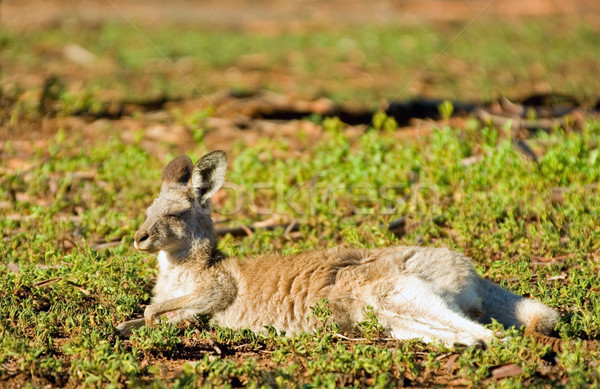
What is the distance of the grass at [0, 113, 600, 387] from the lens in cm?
461

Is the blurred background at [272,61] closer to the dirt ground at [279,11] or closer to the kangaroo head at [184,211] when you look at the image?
the dirt ground at [279,11]

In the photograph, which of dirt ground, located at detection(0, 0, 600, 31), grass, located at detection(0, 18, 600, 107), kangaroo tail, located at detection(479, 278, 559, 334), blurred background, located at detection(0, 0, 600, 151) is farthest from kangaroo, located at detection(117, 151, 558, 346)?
dirt ground, located at detection(0, 0, 600, 31)

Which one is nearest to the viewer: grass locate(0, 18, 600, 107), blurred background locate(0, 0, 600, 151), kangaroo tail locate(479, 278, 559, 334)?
kangaroo tail locate(479, 278, 559, 334)

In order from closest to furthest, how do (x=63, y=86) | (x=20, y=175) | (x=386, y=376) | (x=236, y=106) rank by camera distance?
(x=386, y=376) → (x=20, y=175) → (x=236, y=106) → (x=63, y=86)

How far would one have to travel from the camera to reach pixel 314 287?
5.46 metres

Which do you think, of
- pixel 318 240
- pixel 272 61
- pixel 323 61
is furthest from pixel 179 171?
pixel 323 61

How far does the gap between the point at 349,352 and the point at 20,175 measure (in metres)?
5.40

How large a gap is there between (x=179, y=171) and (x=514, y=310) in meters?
2.89

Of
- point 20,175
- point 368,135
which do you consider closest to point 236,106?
→ point 368,135

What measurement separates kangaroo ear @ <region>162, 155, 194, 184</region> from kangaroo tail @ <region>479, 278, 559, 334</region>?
2563mm

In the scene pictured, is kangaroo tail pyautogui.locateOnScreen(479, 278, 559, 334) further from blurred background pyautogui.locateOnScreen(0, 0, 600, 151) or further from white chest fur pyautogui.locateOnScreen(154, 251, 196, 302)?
blurred background pyautogui.locateOnScreen(0, 0, 600, 151)

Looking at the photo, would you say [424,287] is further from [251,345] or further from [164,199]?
[164,199]

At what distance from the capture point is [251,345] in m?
5.21

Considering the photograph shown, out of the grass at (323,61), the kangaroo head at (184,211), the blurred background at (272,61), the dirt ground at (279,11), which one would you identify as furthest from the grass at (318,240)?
the dirt ground at (279,11)
